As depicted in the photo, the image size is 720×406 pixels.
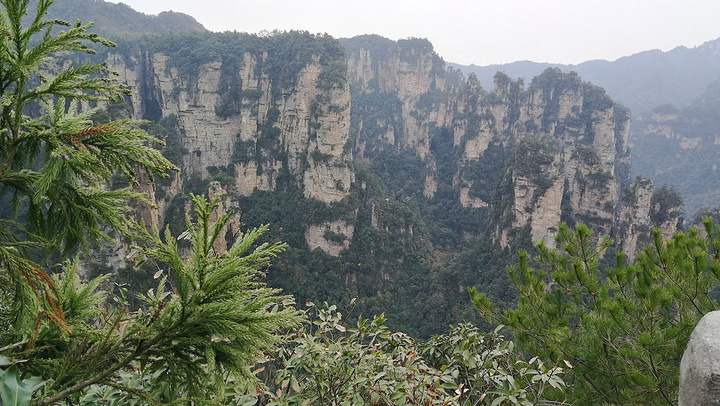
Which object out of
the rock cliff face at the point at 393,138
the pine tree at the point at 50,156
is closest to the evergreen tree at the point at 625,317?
the pine tree at the point at 50,156

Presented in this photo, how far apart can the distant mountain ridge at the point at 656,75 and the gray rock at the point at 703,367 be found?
3880 inches

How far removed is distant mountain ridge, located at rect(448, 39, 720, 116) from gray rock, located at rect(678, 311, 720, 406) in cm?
9855

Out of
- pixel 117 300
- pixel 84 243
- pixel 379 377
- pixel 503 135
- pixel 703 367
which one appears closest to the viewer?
pixel 84 243

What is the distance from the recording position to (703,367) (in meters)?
2.14

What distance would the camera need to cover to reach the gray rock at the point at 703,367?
2.09m

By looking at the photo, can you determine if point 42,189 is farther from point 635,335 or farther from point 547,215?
point 547,215

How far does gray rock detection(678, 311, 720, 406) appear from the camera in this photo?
2088 mm

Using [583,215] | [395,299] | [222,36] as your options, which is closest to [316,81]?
[222,36]

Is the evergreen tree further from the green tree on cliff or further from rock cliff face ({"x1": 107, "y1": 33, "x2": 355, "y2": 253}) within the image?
rock cliff face ({"x1": 107, "y1": 33, "x2": 355, "y2": 253})

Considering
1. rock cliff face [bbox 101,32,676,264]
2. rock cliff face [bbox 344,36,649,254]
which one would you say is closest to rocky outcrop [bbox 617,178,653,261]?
rock cliff face [bbox 101,32,676,264]

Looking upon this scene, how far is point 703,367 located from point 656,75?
127874mm

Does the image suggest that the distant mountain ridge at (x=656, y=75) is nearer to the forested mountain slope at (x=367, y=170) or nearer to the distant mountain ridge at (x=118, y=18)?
the forested mountain slope at (x=367, y=170)

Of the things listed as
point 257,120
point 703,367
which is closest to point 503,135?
point 257,120

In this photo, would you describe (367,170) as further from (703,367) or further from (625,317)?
(703,367)
